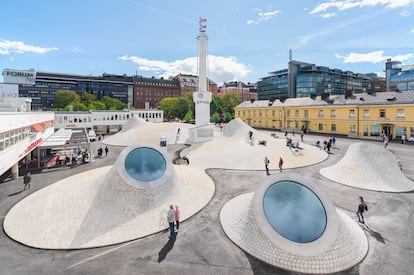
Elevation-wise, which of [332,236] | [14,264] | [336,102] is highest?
[336,102]

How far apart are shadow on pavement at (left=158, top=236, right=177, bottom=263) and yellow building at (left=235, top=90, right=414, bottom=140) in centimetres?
4631

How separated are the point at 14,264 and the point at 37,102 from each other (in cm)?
13727

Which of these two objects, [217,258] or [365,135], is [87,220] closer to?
[217,258]

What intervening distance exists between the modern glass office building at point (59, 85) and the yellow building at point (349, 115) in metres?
96.9

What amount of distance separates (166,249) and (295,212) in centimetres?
598

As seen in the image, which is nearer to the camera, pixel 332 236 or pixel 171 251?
pixel 332 236

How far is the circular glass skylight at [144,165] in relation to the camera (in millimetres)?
15055

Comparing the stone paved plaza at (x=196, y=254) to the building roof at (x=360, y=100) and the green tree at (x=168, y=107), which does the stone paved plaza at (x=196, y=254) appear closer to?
the building roof at (x=360, y=100)

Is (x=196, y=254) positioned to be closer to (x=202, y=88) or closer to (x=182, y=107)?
(x=202, y=88)

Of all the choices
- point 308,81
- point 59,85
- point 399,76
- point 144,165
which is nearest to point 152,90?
point 59,85

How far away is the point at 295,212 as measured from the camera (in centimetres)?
977

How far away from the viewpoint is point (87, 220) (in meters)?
12.7

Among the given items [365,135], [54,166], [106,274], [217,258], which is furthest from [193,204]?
[365,135]

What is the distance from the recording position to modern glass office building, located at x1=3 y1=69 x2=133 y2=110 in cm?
11009
